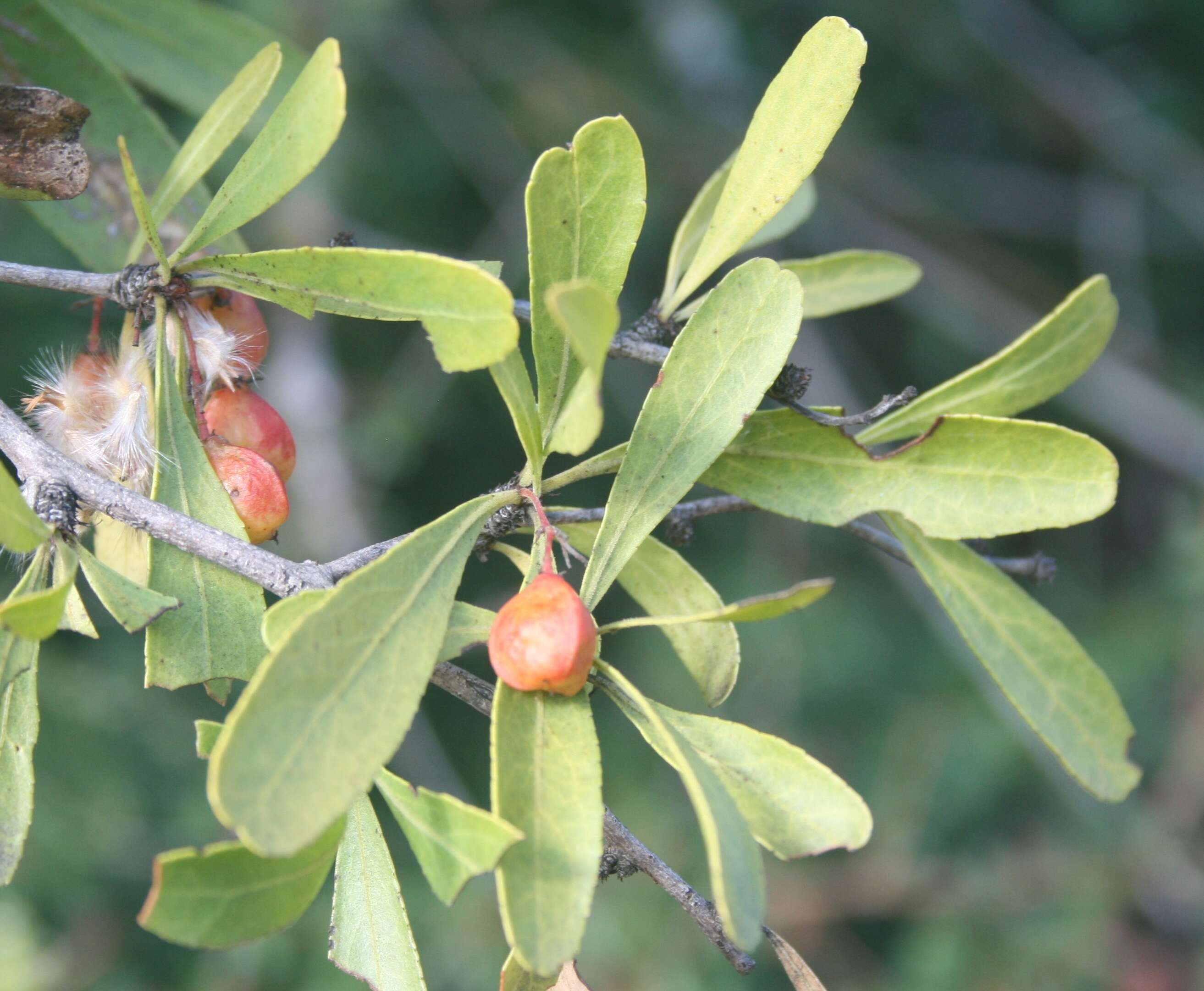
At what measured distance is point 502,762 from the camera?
56cm

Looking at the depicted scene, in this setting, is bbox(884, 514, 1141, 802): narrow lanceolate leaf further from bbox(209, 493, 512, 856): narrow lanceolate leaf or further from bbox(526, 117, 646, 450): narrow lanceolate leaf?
bbox(209, 493, 512, 856): narrow lanceolate leaf

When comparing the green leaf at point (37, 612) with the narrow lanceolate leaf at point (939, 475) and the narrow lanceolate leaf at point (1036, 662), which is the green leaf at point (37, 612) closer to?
the narrow lanceolate leaf at point (939, 475)

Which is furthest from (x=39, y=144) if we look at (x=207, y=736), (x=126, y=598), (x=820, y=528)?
(x=820, y=528)

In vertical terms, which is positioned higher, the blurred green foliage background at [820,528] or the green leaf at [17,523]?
the green leaf at [17,523]

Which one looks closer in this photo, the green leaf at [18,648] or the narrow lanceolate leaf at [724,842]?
the narrow lanceolate leaf at [724,842]

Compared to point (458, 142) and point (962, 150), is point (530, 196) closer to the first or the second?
point (458, 142)

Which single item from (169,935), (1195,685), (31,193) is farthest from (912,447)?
(1195,685)

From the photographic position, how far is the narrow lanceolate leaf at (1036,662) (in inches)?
30.4

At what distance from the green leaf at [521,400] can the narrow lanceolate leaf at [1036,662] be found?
31 centimetres

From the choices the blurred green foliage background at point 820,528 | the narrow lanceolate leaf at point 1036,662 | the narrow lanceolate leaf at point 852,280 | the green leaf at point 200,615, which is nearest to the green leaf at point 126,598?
the green leaf at point 200,615

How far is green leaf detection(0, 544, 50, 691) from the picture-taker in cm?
63

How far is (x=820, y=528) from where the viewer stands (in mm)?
3398

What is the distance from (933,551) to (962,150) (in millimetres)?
3745

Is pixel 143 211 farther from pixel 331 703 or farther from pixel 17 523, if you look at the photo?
pixel 331 703
